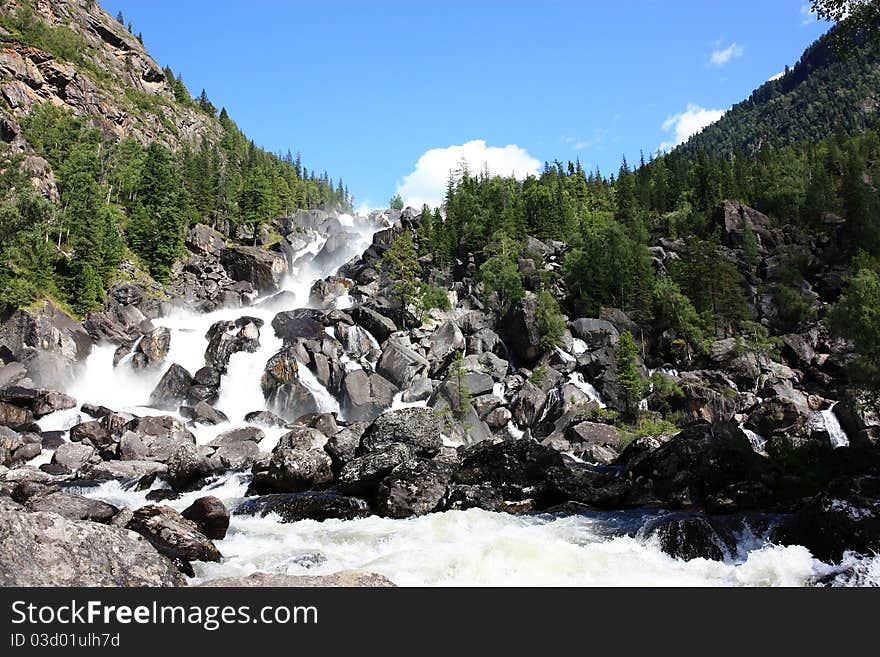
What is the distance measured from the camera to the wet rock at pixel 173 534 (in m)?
15.2

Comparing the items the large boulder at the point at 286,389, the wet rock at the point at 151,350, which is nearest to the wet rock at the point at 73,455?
the large boulder at the point at 286,389

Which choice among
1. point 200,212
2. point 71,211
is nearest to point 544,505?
point 71,211

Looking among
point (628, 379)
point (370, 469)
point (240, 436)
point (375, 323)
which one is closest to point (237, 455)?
point (240, 436)

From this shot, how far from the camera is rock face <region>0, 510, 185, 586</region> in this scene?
945 cm

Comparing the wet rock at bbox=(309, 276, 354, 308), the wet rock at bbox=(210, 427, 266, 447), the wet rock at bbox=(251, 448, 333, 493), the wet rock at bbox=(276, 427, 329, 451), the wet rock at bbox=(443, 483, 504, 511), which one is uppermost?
the wet rock at bbox=(309, 276, 354, 308)

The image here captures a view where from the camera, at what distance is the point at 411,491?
22.1m

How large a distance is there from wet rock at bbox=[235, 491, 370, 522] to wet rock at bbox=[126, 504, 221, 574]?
18.8 feet

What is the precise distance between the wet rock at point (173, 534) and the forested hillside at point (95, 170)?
4784 centimetres

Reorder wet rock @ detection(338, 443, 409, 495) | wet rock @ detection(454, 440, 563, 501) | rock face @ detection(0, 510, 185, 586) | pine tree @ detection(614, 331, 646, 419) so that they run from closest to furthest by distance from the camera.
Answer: rock face @ detection(0, 510, 185, 586) < wet rock @ detection(338, 443, 409, 495) < wet rock @ detection(454, 440, 563, 501) < pine tree @ detection(614, 331, 646, 419)

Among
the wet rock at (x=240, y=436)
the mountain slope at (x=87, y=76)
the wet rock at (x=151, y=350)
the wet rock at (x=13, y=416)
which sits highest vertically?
the mountain slope at (x=87, y=76)

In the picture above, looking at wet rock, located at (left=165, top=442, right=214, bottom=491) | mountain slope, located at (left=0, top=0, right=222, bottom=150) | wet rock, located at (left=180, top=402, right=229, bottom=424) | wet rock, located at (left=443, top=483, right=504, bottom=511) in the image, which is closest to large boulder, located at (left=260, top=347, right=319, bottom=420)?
wet rock, located at (left=180, top=402, right=229, bottom=424)

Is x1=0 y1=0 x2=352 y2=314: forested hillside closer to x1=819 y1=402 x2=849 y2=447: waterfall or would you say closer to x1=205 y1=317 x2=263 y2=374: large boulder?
x1=205 y1=317 x2=263 y2=374: large boulder

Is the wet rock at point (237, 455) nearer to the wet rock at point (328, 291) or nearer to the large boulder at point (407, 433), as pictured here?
the large boulder at point (407, 433)
